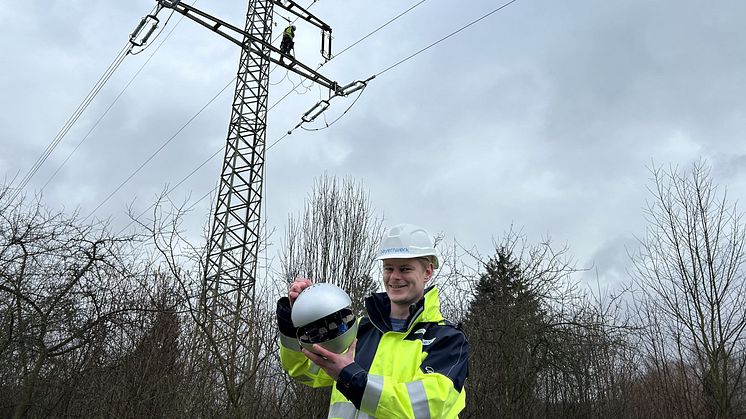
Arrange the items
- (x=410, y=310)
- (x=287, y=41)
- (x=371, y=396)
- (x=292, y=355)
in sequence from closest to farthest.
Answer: (x=371, y=396)
(x=410, y=310)
(x=292, y=355)
(x=287, y=41)

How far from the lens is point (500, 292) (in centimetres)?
1066

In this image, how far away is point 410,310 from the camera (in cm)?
241

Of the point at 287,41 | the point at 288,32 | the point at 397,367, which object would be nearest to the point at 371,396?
the point at 397,367

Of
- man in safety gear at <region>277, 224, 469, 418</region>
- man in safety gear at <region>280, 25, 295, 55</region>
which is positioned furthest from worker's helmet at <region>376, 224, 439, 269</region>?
man in safety gear at <region>280, 25, 295, 55</region>

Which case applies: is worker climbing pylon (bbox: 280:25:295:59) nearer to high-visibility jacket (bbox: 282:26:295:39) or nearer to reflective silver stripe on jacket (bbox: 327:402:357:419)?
high-visibility jacket (bbox: 282:26:295:39)

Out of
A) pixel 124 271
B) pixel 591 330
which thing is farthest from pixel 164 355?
pixel 591 330

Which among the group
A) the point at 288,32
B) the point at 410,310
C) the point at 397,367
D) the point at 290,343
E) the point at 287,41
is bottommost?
the point at 397,367

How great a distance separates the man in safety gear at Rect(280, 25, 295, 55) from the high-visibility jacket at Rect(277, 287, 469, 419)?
33.3 ft

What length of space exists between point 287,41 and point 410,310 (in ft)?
34.6

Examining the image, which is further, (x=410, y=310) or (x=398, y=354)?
(x=410, y=310)

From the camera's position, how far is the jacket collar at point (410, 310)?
2330 mm

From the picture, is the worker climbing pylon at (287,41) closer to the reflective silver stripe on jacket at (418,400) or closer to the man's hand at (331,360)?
the man's hand at (331,360)

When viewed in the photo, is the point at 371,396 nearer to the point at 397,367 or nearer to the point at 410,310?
the point at 397,367

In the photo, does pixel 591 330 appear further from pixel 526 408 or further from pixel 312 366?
pixel 312 366
